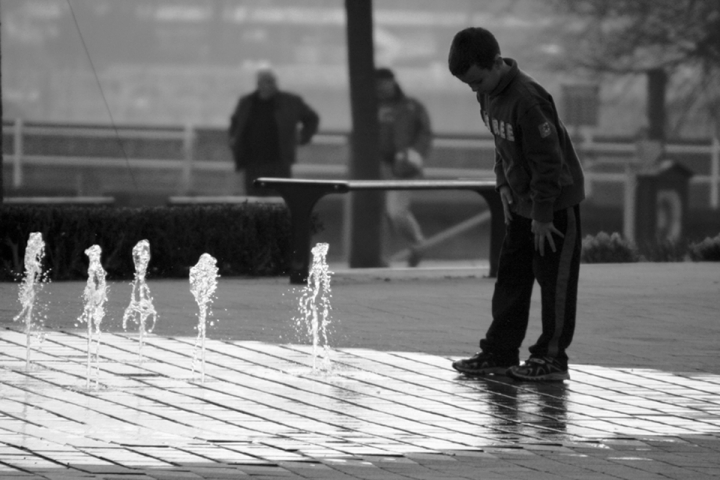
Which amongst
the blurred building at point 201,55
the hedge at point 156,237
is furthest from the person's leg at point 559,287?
the blurred building at point 201,55

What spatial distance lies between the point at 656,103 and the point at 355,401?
1537 cm

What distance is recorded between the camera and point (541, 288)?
6285 millimetres

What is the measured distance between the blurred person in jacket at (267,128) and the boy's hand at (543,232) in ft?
25.8

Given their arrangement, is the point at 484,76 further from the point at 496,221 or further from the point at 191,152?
the point at 191,152

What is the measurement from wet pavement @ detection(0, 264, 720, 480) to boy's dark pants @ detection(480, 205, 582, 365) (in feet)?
0.55

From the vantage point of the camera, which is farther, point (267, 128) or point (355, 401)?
point (267, 128)

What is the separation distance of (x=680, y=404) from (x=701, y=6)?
19485 millimetres

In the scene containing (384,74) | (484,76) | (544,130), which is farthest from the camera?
(384,74)

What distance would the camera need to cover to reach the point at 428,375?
6.45 meters

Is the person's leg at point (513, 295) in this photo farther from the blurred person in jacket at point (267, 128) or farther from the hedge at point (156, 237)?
the blurred person in jacket at point (267, 128)

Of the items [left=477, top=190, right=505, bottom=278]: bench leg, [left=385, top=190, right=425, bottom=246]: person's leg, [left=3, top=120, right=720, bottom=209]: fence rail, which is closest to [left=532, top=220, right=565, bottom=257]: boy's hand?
[left=477, top=190, right=505, bottom=278]: bench leg

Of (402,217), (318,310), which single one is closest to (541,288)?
(318,310)

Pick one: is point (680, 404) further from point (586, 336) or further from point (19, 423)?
point (19, 423)

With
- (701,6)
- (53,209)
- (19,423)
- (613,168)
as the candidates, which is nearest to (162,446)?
(19,423)
